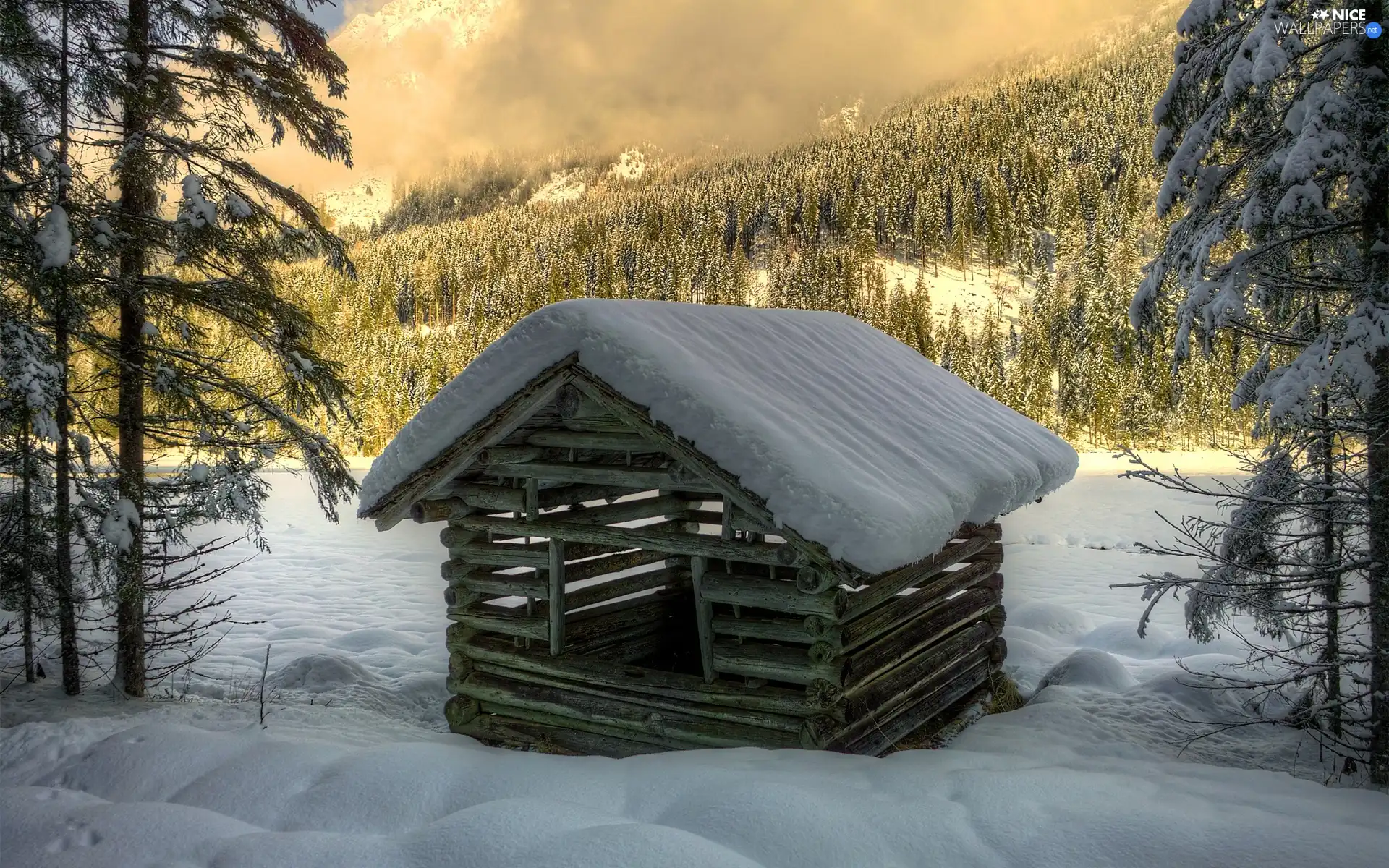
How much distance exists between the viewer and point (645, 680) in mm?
6977

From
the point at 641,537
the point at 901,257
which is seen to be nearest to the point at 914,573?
the point at 641,537

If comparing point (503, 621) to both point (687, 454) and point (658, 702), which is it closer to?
point (658, 702)

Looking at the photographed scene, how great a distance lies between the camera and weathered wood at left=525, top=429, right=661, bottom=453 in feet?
22.6

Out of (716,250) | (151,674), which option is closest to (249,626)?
(151,674)

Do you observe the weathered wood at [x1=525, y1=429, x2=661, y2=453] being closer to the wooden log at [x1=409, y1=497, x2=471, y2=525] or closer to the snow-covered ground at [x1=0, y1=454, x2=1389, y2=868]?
the wooden log at [x1=409, y1=497, x2=471, y2=525]

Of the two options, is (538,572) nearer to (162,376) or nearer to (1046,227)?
(162,376)

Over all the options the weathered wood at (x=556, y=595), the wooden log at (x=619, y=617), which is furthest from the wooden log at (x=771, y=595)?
the wooden log at (x=619, y=617)

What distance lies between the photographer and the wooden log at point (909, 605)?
21.8 feet

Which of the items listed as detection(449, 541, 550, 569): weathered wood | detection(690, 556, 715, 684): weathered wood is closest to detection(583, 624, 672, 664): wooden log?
detection(449, 541, 550, 569): weathered wood

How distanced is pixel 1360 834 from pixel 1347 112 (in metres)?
4.67

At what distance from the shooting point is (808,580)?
589cm

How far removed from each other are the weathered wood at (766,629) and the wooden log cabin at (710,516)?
0.06 feet

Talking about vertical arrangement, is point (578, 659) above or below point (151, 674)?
above

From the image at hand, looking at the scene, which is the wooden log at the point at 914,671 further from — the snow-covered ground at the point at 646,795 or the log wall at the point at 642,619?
the snow-covered ground at the point at 646,795
